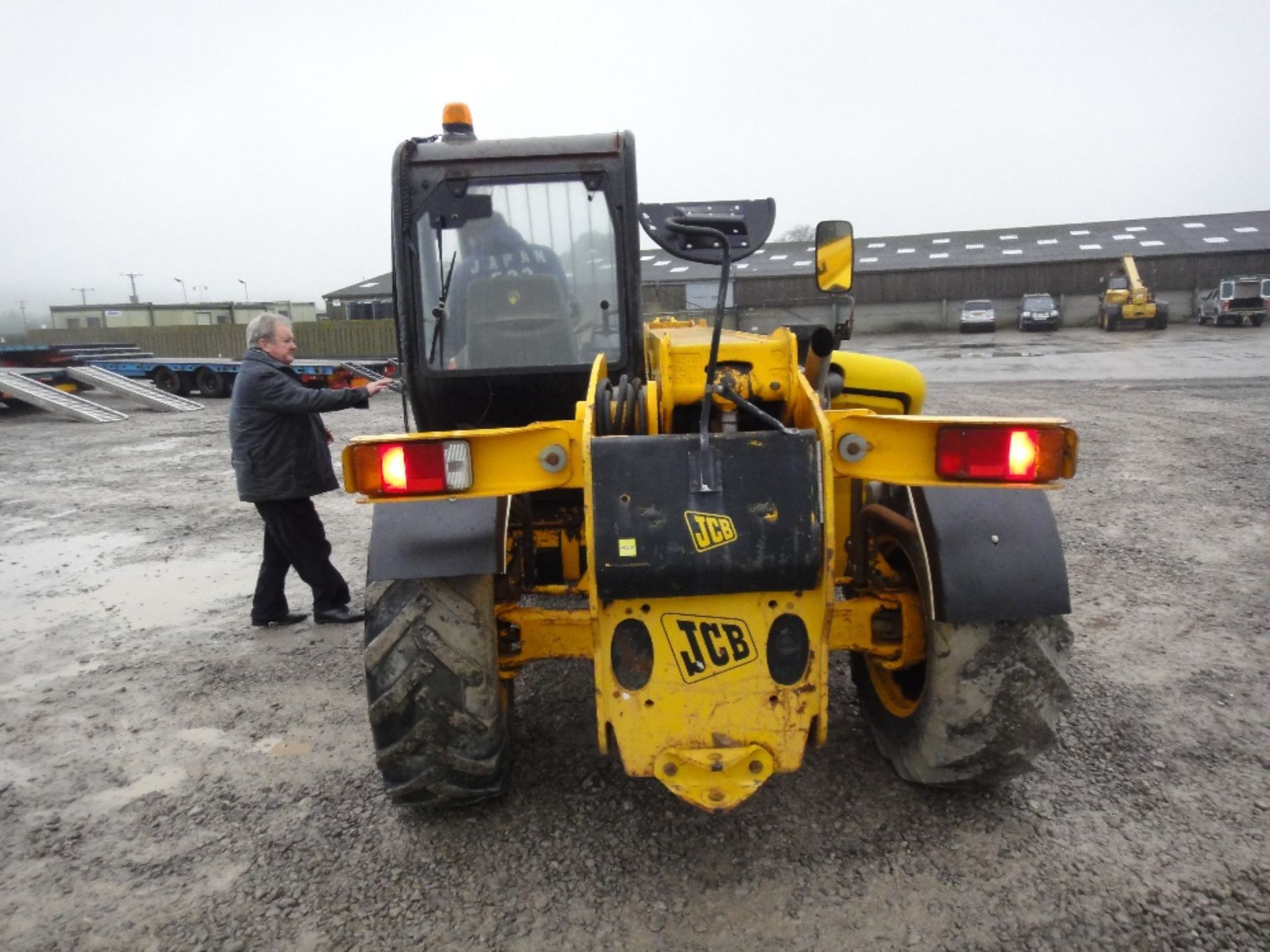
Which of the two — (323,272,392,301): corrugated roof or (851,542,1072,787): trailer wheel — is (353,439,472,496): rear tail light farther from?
(323,272,392,301): corrugated roof

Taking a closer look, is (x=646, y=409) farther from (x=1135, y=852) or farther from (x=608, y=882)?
(x=1135, y=852)

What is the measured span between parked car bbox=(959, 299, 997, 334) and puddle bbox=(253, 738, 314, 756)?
3242 cm

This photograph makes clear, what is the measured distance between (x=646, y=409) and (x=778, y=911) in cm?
149

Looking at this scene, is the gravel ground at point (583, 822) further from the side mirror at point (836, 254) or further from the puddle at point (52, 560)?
the side mirror at point (836, 254)

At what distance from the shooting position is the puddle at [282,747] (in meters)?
3.46

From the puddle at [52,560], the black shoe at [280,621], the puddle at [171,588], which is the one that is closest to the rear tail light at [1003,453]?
the black shoe at [280,621]

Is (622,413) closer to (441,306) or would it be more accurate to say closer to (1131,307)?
(441,306)

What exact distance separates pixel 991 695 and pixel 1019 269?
37388mm

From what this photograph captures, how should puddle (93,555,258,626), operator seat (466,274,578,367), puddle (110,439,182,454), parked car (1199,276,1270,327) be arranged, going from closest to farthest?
operator seat (466,274,578,367), puddle (93,555,258,626), puddle (110,439,182,454), parked car (1199,276,1270,327)

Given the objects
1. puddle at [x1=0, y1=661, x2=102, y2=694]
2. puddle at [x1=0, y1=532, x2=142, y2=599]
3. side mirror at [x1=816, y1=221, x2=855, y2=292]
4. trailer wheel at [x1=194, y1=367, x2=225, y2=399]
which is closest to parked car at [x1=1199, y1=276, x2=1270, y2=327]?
trailer wheel at [x1=194, y1=367, x2=225, y2=399]

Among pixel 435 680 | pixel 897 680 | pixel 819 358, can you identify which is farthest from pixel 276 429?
pixel 897 680

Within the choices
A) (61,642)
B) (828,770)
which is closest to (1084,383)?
(828,770)

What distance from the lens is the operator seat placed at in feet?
11.7

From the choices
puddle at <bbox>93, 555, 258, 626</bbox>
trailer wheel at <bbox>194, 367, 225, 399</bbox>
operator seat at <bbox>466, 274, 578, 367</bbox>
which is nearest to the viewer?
operator seat at <bbox>466, 274, 578, 367</bbox>
